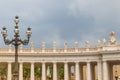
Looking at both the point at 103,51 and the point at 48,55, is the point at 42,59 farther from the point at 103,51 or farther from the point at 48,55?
the point at 103,51

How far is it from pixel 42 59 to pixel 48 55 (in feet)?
6.31

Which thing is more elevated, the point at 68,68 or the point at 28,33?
the point at 28,33

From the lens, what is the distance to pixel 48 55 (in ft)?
299

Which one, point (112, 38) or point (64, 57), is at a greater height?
point (112, 38)

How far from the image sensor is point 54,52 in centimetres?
9144

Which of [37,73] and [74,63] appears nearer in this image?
[74,63]

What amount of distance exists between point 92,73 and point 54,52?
12.1 m

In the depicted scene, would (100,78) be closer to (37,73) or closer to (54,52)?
(54,52)

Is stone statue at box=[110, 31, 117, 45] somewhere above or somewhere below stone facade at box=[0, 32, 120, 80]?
above

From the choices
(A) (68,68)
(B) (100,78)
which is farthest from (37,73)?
(B) (100,78)

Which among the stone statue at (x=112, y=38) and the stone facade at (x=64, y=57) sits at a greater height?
the stone statue at (x=112, y=38)

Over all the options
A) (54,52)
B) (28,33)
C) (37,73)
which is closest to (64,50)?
(54,52)

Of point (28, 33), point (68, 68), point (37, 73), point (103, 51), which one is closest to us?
point (28, 33)

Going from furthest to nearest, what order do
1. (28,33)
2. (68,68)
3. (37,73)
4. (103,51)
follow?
(37,73) < (68,68) < (103,51) < (28,33)
